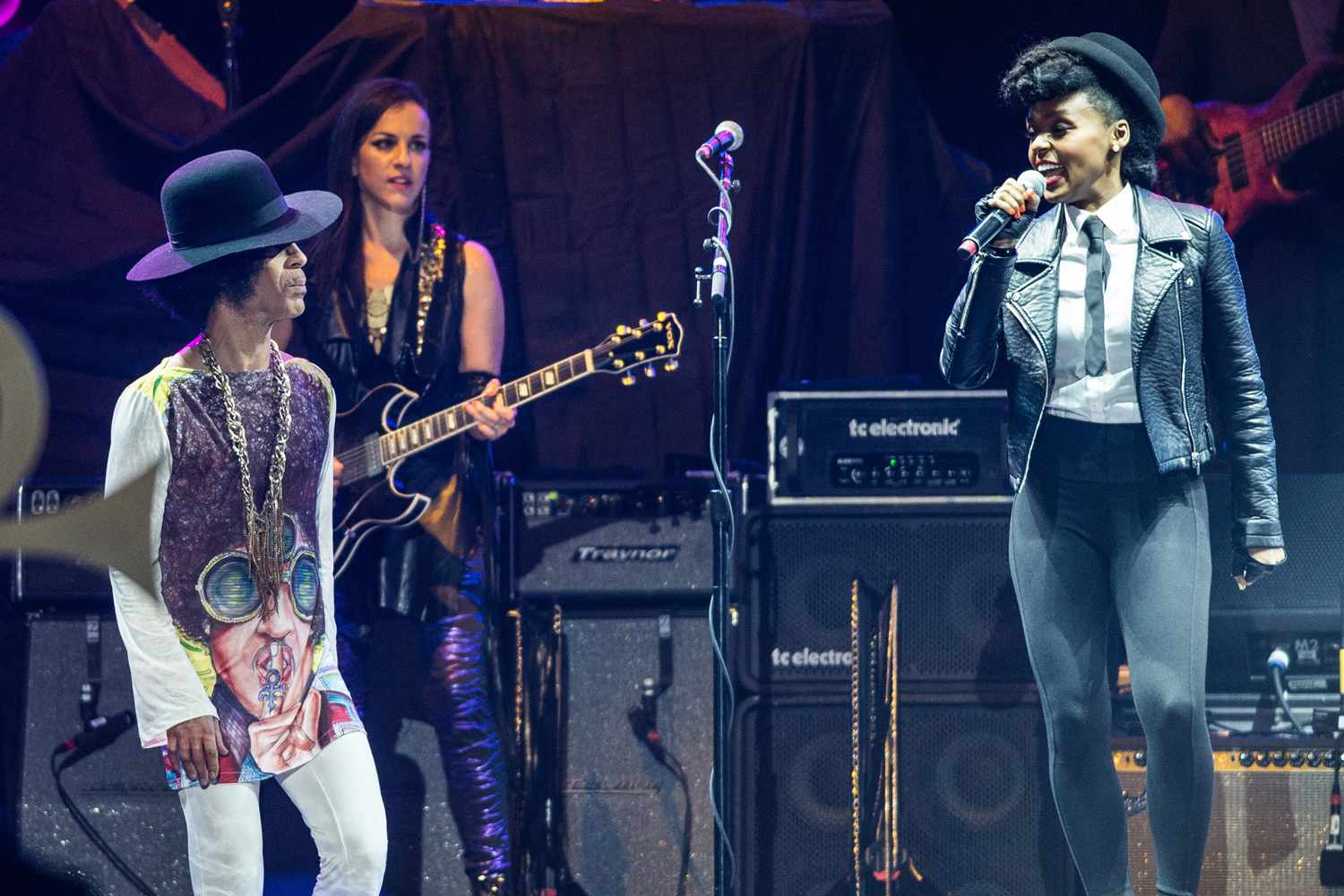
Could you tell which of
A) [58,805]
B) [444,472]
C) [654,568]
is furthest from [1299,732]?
[58,805]

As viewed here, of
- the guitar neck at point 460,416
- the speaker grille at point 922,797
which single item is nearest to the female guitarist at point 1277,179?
the speaker grille at point 922,797

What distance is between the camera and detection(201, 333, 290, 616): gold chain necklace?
280cm

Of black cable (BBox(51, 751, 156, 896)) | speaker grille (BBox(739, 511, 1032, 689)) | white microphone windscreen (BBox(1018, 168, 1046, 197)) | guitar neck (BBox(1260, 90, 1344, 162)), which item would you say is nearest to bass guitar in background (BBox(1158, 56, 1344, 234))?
guitar neck (BBox(1260, 90, 1344, 162))

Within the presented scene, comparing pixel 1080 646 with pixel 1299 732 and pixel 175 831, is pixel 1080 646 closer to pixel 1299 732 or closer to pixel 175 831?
pixel 1299 732

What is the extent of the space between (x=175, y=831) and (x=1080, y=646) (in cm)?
261

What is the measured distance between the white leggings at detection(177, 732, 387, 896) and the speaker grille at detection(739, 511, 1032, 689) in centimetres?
130

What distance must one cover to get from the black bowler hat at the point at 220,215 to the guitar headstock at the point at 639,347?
1.29 metres

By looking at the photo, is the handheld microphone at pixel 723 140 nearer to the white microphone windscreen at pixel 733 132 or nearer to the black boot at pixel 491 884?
the white microphone windscreen at pixel 733 132

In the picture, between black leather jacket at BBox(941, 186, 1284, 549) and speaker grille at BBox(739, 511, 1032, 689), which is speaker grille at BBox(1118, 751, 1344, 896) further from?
black leather jacket at BBox(941, 186, 1284, 549)

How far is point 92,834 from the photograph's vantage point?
4.12m

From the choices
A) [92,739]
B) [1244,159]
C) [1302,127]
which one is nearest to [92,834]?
[92,739]

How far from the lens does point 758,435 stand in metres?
4.58

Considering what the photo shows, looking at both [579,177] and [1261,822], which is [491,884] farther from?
[579,177]

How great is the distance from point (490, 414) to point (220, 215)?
1326mm
